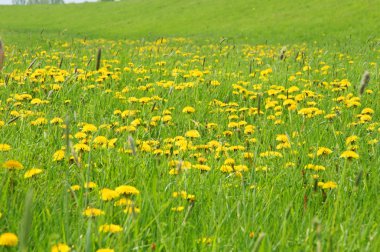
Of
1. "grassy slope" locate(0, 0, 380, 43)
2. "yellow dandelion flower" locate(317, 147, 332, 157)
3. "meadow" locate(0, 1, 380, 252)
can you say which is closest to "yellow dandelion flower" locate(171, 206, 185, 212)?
"meadow" locate(0, 1, 380, 252)

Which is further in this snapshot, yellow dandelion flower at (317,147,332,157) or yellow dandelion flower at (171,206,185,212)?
yellow dandelion flower at (317,147,332,157)

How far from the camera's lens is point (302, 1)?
32.1m

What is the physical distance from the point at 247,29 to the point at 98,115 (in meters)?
23.9

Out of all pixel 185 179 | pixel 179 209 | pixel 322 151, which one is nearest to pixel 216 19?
pixel 322 151

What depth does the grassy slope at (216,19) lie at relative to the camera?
23.3 metres

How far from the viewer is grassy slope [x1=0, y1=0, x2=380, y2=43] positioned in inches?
917

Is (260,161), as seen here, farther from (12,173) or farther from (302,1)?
(302,1)

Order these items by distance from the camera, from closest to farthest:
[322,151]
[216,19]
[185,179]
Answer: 1. [185,179]
2. [322,151]
3. [216,19]

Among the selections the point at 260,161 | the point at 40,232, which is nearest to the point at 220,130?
the point at 260,161

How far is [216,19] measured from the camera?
3272 centimetres

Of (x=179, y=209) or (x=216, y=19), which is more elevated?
(x=216, y=19)

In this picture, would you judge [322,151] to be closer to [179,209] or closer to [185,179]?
[185,179]

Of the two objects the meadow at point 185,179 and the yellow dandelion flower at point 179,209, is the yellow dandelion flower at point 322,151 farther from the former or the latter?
the yellow dandelion flower at point 179,209

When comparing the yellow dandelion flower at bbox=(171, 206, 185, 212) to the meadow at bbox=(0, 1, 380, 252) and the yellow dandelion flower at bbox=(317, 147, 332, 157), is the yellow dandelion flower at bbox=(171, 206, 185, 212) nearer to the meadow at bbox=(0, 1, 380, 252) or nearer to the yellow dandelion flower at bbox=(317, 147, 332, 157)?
the meadow at bbox=(0, 1, 380, 252)
